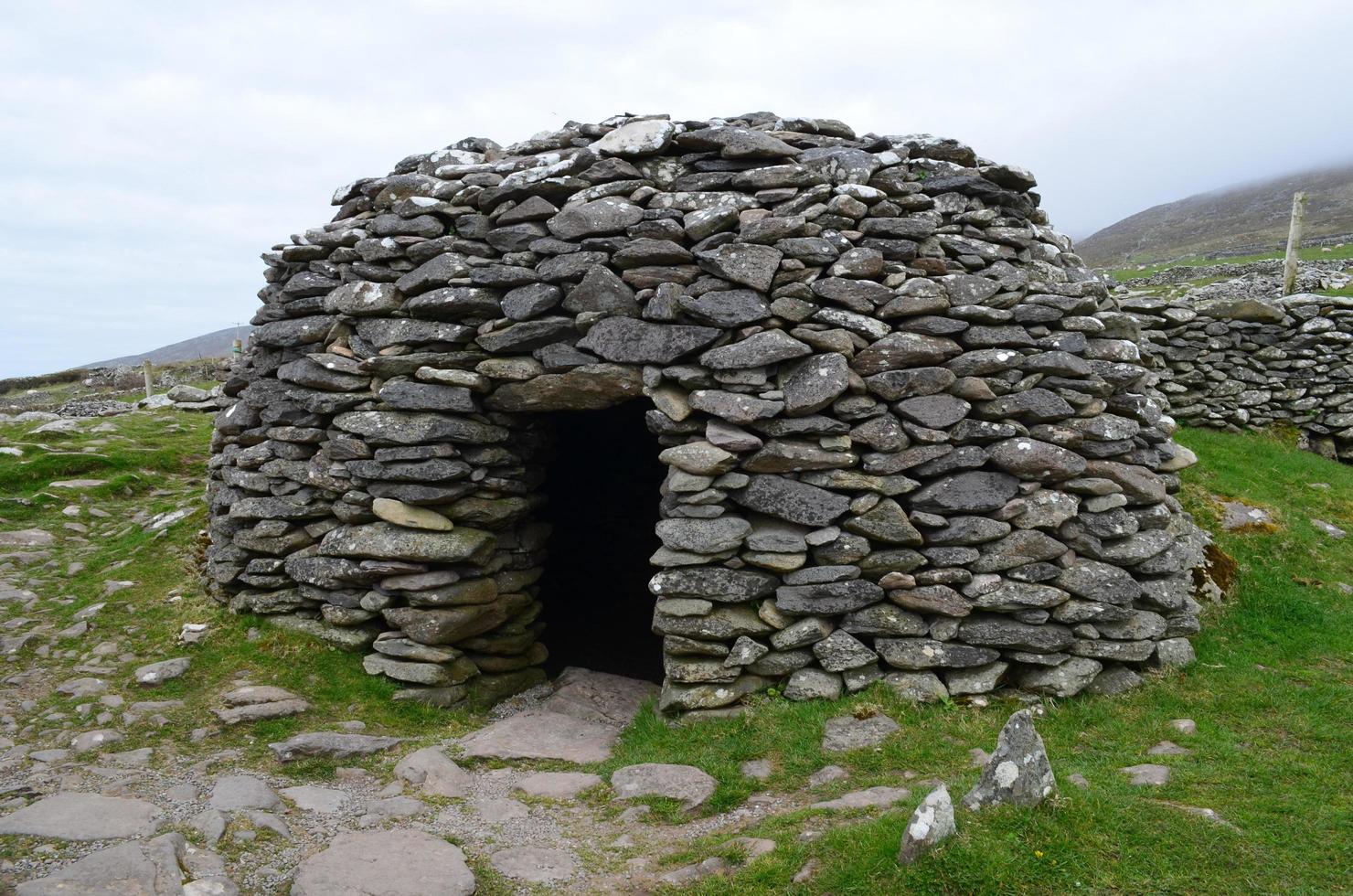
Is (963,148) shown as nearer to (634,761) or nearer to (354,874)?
(634,761)

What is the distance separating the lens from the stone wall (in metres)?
13.4

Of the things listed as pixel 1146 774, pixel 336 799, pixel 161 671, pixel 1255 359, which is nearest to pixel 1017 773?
pixel 1146 774

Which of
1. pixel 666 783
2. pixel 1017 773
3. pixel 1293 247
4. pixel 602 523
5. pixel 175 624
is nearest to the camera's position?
pixel 1017 773

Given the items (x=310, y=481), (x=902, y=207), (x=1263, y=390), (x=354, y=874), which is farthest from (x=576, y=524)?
(x=1263, y=390)

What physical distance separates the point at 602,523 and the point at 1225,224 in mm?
82703

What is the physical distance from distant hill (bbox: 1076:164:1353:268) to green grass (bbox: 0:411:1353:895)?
43.8 metres

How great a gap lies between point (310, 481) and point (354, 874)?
473 centimetres

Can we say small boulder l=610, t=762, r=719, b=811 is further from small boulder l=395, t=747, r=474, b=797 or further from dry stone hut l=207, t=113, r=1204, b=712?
small boulder l=395, t=747, r=474, b=797

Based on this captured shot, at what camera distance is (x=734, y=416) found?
23.7 ft

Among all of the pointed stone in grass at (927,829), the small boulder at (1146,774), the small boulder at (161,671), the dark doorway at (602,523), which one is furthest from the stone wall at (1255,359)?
the small boulder at (161,671)

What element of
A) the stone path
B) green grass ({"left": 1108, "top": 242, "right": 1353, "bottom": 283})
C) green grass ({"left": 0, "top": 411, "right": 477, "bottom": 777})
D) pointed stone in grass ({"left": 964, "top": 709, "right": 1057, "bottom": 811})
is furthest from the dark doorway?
green grass ({"left": 1108, "top": 242, "right": 1353, "bottom": 283})

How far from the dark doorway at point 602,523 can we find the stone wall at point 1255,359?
8.61m

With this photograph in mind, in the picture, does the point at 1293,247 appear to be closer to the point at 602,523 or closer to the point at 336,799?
the point at 602,523

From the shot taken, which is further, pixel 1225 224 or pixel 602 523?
pixel 1225 224
